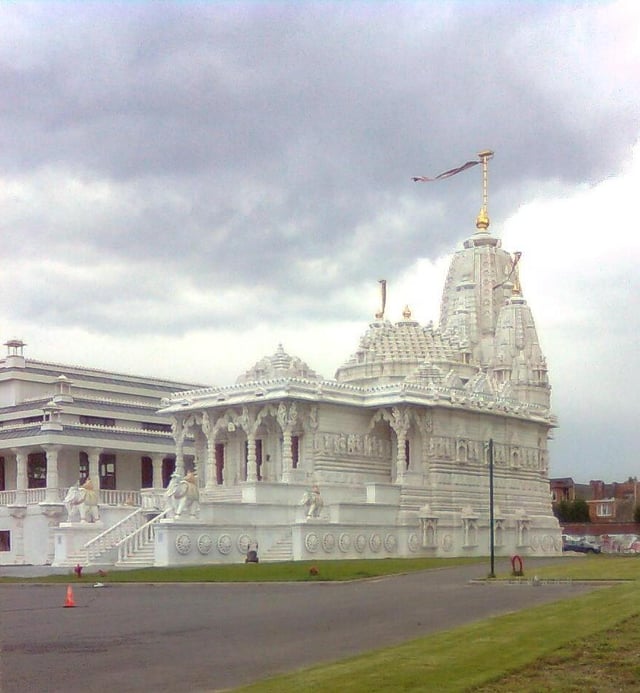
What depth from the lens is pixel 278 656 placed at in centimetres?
1952

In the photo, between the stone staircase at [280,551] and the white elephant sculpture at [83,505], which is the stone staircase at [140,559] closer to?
the stone staircase at [280,551]

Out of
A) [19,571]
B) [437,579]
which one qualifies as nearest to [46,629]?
[437,579]

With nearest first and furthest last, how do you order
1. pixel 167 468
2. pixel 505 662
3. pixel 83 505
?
pixel 505 662 < pixel 83 505 < pixel 167 468

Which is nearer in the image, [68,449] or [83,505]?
[83,505]

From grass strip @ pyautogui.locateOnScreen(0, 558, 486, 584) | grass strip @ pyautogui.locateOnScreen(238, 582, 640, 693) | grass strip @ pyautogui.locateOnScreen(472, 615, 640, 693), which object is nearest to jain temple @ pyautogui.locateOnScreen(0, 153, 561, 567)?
grass strip @ pyautogui.locateOnScreen(0, 558, 486, 584)

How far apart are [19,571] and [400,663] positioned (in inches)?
1790

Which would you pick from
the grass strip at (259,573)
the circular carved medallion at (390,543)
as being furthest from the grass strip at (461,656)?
the circular carved medallion at (390,543)

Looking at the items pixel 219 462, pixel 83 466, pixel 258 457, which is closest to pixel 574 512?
pixel 219 462

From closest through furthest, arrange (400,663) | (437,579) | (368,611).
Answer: (400,663)
(368,611)
(437,579)

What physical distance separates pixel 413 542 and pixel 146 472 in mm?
24222

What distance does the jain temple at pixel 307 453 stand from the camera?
61.8m

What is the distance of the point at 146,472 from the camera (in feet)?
280

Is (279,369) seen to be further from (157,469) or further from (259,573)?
(259,573)

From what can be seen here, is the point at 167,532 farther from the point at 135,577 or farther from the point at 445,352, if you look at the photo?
the point at 445,352
